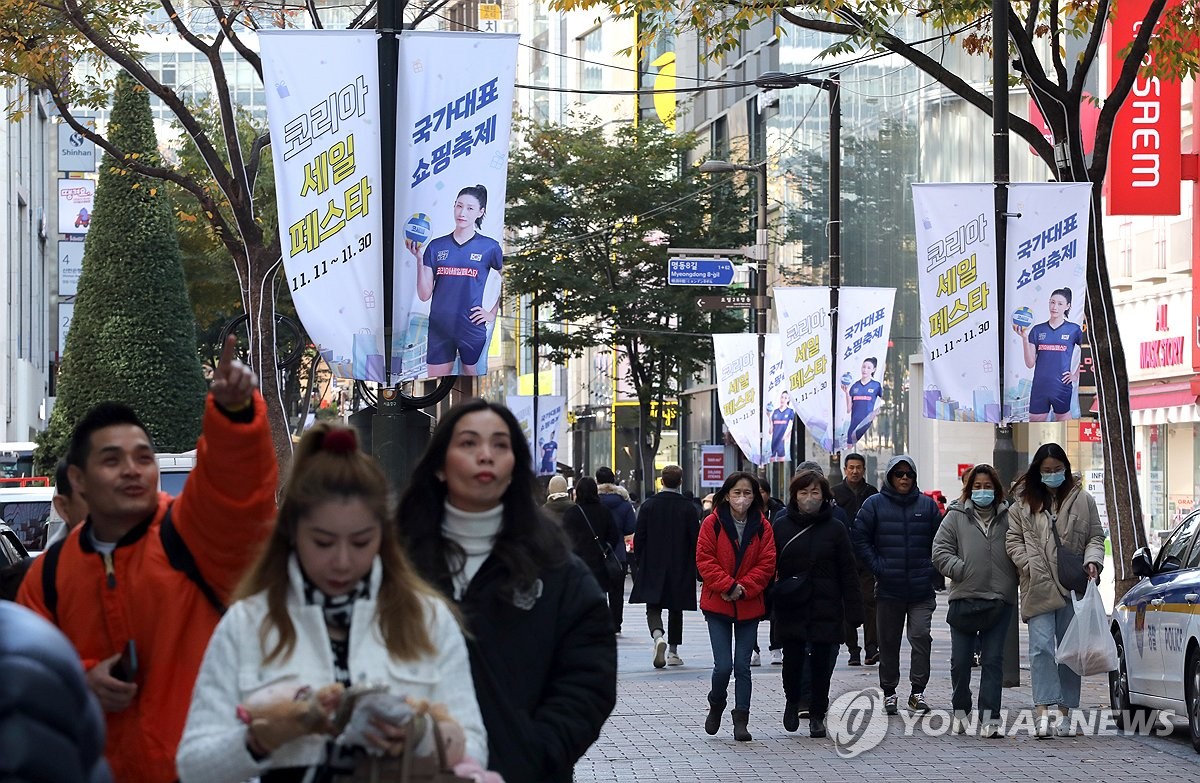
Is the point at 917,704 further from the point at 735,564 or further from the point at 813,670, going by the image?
the point at 735,564

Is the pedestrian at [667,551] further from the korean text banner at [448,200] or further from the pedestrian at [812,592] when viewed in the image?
the korean text banner at [448,200]

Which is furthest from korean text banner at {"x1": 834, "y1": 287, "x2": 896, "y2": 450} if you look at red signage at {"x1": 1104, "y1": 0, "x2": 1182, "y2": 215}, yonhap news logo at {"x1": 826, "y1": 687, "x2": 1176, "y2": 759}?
yonhap news logo at {"x1": 826, "y1": 687, "x2": 1176, "y2": 759}

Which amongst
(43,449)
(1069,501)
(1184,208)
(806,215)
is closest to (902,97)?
(806,215)

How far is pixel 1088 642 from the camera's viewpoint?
1268 centimetres

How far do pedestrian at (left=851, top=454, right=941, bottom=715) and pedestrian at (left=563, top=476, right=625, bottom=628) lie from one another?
8.92 ft

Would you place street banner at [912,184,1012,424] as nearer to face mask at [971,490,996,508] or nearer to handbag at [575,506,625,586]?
handbag at [575,506,625,586]

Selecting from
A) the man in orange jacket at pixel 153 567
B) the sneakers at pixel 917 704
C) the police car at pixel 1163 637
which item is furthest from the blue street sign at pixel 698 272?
the man in orange jacket at pixel 153 567

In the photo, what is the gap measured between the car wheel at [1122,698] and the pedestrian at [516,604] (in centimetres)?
954

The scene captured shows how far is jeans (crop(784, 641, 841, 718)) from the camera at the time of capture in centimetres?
1314

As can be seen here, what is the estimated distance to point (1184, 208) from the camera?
3017 centimetres

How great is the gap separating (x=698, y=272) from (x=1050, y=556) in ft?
67.0

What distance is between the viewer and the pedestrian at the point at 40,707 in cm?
244

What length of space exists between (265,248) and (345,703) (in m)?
19.8

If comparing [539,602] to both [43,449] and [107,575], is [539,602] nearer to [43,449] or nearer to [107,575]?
[107,575]
